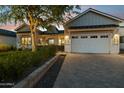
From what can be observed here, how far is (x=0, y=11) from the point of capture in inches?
733

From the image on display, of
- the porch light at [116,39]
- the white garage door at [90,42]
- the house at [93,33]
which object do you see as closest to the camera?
the porch light at [116,39]

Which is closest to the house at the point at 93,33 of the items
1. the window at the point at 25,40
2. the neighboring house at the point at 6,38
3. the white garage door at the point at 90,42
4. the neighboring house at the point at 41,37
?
the white garage door at the point at 90,42

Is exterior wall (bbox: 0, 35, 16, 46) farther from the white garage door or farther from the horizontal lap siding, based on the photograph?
the white garage door

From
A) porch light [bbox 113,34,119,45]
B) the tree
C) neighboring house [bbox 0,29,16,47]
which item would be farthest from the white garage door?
neighboring house [bbox 0,29,16,47]

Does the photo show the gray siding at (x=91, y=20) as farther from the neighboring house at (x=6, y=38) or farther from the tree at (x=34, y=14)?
the neighboring house at (x=6, y=38)

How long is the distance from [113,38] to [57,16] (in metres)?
8.61

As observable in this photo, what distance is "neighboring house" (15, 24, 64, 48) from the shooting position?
106 ft

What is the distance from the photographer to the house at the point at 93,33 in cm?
2416

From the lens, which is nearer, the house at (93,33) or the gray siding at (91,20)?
the house at (93,33)

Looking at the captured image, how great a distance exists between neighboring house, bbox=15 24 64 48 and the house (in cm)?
601

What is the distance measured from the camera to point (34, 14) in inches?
750
